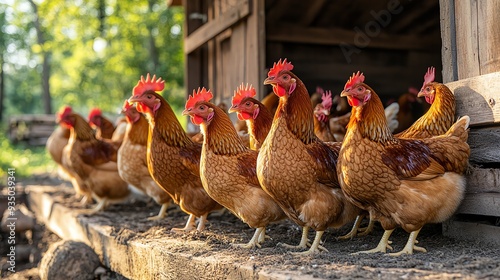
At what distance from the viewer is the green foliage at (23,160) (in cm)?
1401

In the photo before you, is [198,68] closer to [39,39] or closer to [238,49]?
[238,49]

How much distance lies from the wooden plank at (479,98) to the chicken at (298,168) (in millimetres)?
958

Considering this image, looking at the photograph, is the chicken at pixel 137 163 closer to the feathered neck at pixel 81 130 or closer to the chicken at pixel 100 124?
the feathered neck at pixel 81 130

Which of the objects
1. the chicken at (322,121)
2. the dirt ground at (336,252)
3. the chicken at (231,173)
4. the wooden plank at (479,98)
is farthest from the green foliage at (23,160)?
the wooden plank at (479,98)

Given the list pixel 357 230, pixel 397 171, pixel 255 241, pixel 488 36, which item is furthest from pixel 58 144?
pixel 488 36

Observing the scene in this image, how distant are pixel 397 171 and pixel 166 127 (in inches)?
81.8

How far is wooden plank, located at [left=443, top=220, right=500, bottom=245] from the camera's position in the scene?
343cm

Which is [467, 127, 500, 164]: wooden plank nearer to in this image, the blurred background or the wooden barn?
the wooden barn

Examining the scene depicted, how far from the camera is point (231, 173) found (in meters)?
3.75

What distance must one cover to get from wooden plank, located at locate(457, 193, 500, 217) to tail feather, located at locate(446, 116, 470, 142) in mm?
405

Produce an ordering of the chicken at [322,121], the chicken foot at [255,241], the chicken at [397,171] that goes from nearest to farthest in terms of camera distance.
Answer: the chicken at [397,171]
the chicken foot at [255,241]
the chicken at [322,121]

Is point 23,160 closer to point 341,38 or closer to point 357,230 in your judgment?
point 341,38

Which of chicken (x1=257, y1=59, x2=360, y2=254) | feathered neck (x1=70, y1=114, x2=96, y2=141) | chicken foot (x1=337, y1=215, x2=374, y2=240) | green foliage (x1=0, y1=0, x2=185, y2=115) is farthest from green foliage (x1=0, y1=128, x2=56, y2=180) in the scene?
chicken (x1=257, y1=59, x2=360, y2=254)

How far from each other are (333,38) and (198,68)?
210cm
